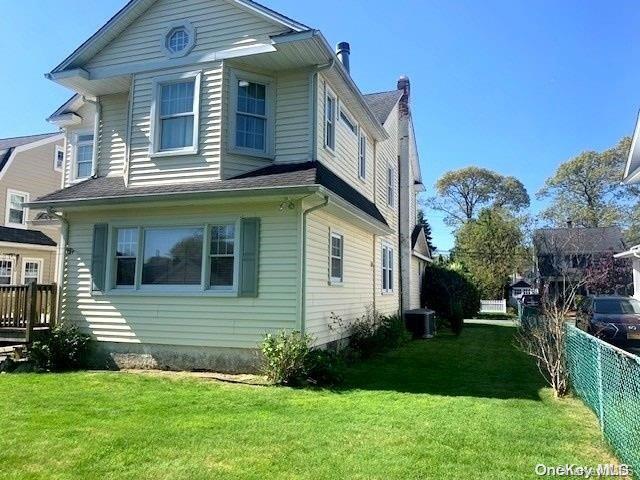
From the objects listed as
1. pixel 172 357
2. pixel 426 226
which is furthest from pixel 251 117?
pixel 426 226

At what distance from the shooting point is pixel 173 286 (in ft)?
32.5

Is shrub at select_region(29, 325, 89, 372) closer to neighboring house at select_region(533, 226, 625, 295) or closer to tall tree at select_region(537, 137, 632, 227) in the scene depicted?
neighboring house at select_region(533, 226, 625, 295)

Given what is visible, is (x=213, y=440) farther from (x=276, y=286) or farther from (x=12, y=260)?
(x=12, y=260)

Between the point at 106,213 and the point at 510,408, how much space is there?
9040mm

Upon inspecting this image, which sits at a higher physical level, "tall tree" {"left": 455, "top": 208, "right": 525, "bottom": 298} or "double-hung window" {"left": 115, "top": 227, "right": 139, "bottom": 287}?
"tall tree" {"left": 455, "top": 208, "right": 525, "bottom": 298}

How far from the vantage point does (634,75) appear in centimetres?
2119

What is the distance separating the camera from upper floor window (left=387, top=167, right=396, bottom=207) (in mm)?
17672

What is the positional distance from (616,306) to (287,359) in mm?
11852

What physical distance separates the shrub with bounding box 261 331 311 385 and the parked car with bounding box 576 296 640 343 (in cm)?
776

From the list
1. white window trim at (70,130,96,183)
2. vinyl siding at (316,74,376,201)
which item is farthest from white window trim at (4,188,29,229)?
vinyl siding at (316,74,376,201)

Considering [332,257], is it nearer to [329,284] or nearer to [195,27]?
[329,284]

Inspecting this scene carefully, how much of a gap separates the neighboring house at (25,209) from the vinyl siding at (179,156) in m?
12.5

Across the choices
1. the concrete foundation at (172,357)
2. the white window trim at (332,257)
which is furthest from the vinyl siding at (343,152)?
the concrete foundation at (172,357)

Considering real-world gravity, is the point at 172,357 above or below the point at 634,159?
below
